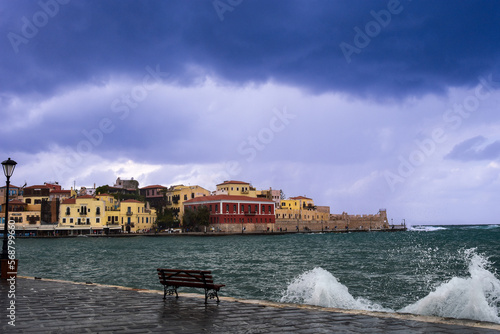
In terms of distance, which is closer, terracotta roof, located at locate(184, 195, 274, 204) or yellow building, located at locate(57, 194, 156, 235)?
yellow building, located at locate(57, 194, 156, 235)

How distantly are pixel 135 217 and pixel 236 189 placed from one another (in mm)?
25478

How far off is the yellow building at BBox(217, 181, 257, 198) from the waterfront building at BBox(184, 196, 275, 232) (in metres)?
6.78

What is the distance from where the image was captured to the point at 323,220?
128 metres

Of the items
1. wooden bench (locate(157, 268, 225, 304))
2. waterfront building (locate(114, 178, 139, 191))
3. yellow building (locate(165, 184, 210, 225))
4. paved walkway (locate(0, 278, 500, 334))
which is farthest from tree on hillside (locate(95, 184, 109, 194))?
wooden bench (locate(157, 268, 225, 304))

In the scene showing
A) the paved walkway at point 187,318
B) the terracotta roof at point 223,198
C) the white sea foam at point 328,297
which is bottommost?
the white sea foam at point 328,297

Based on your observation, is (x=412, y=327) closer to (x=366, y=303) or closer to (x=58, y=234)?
(x=366, y=303)

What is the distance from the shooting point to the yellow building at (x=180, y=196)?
105 metres

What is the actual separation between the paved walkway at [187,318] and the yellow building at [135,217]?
87.7 meters

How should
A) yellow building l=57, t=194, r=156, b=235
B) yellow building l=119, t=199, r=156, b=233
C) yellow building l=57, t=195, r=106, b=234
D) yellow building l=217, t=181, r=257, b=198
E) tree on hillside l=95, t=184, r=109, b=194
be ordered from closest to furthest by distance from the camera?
yellow building l=57, t=195, r=106, b=234 < yellow building l=57, t=194, r=156, b=235 < yellow building l=119, t=199, r=156, b=233 < tree on hillside l=95, t=184, r=109, b=194 < yellow building l=217, t=181, r=257, b=198

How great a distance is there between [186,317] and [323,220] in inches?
4822

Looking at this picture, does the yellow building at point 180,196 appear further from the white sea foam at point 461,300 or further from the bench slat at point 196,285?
the bench slat at point 196,285

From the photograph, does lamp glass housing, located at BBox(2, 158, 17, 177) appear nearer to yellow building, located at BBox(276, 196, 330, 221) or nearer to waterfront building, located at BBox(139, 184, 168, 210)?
waterfront building, located at BBox(139, 184, 168, 210)

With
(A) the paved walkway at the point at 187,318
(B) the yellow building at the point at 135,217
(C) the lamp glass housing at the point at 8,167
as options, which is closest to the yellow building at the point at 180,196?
(B) the yellow building at the point at 135,217

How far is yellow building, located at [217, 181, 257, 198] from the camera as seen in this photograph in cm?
10944
